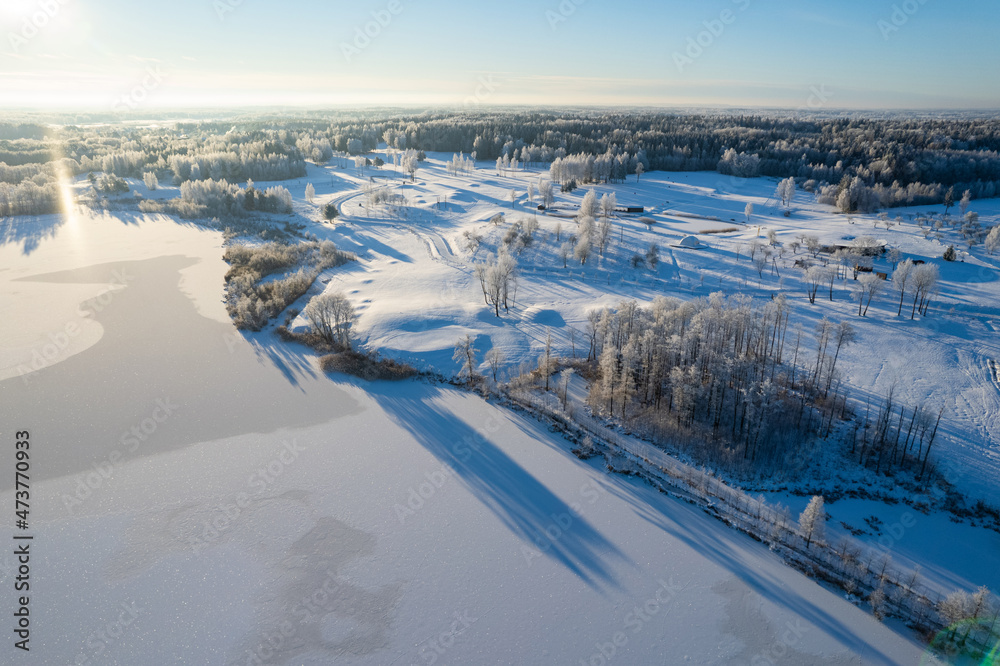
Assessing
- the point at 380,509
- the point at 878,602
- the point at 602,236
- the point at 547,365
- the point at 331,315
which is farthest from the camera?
the point at 602,236

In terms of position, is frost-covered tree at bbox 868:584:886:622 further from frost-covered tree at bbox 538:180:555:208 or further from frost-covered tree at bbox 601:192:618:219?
frost-covered tree at bbox 538:180:555:208

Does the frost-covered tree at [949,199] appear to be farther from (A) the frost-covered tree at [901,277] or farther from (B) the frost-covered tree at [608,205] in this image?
(B) the frost-covered tree at [608,205]

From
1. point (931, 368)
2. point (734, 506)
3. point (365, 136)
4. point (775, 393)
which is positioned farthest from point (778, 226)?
A: point (365, 136)

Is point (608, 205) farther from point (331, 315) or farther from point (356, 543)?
point (356, 543)

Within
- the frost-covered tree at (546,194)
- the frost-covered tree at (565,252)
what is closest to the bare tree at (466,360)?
the frost-covered tree at (565,252)

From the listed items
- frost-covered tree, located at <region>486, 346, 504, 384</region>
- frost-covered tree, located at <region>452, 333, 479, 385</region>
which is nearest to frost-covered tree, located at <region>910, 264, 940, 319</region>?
frost-covered tree, located at <region>486, 346, 504, 384</region>

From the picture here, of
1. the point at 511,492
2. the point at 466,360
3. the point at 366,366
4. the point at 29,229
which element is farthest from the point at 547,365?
the point at 29,229
